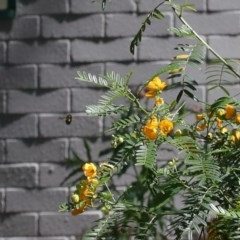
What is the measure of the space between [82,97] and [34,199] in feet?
1.77

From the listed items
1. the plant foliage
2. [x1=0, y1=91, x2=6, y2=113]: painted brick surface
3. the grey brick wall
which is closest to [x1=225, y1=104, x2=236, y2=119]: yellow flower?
the plant foliage

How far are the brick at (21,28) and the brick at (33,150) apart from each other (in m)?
0.50

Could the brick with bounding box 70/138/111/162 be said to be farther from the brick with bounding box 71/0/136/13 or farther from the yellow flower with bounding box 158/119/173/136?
the yellow flower with bounding box 158/119/173/136

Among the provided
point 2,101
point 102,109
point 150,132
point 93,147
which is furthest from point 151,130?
point 2,101

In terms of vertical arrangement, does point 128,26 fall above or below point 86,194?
above

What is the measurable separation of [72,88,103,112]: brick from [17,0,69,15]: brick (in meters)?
0.38

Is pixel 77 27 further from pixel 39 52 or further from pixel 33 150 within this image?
pixel 33 150

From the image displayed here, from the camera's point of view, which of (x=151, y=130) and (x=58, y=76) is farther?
(x=58, y=76)

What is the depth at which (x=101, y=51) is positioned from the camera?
392cm

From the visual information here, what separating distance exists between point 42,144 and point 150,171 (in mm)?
1955

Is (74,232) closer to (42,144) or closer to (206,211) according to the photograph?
(42,144)

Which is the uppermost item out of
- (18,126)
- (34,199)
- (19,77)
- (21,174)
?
(19,77)

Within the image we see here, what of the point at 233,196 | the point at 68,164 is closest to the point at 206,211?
the point at 233,196

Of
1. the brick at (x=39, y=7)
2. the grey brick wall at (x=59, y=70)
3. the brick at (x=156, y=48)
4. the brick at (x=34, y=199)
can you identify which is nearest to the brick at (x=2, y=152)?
the grey brick wall at (x=59, y=70)
